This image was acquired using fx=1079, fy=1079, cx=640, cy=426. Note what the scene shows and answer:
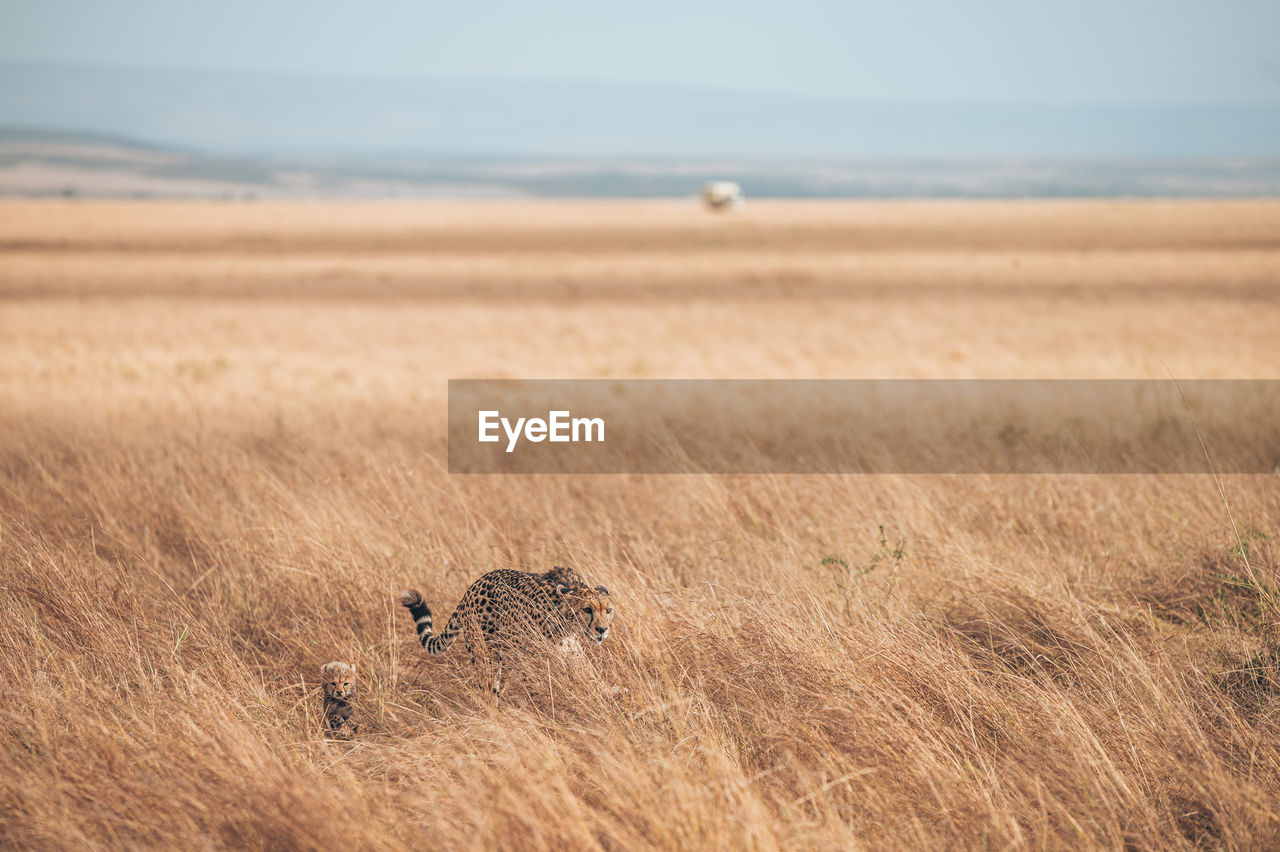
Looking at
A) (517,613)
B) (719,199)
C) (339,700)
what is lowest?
(339,700)

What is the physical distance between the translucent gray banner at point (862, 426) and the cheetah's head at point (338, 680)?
429 cm

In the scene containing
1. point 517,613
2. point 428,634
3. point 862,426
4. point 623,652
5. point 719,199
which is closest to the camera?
point 517,613

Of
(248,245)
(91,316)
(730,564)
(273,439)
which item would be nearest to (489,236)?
(248,245)

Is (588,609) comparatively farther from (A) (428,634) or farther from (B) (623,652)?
(A) (428,634)

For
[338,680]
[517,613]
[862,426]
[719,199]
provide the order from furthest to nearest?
1. [719,199]
2. [862,426]
3. [517,613]
4. [338,680]

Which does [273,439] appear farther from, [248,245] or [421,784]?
[248,245]

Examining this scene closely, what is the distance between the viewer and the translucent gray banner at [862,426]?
8.62m

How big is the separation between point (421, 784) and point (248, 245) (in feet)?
143

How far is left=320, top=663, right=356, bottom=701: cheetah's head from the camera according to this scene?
3.96 meters

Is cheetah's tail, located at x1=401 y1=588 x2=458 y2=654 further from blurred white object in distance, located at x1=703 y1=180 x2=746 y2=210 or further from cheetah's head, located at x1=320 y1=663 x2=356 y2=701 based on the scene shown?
blurred white object in distance, located at x1=703 y1=180 x2=746 y2=210

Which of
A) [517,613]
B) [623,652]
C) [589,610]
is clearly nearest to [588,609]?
[589,610]

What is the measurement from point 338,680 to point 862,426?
775 cm

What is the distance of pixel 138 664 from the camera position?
4.20 meters

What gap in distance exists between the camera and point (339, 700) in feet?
13.2
